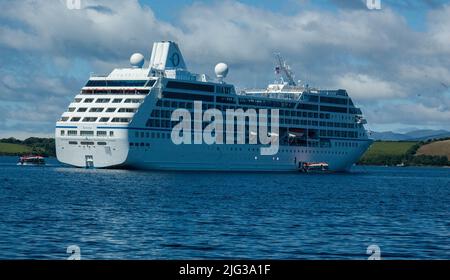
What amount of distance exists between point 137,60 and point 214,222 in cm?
8067

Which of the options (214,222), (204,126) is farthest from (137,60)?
(214,222)

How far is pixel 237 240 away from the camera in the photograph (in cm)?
4369

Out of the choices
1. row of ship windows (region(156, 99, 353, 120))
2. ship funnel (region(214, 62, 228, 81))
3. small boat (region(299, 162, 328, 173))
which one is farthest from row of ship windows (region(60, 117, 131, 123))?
small boat (region(299, 162, 328, 173))

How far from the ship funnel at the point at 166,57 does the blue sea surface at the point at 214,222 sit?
46.6 m

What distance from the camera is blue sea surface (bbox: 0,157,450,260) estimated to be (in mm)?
40312

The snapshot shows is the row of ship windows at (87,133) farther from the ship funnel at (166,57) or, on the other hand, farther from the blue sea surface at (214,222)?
the blue sea surface at (214,222)

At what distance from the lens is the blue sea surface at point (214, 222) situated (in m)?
40.3

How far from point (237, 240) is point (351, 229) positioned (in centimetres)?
925

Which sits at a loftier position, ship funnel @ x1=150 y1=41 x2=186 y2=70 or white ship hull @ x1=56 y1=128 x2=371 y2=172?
ship funnel @ x1=150 y1=41 x2=186 y2=70

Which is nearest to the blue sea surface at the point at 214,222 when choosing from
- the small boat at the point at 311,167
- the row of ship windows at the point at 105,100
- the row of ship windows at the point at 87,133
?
the row of ship windows at the point at 87,133

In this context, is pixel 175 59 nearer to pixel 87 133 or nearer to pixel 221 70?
pixel 221 70

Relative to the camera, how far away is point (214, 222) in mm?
52250

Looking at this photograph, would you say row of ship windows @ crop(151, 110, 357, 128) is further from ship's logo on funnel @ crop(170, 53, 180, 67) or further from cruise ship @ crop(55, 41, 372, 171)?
ship's logo on funnel @ crop(170, 53, 180, 67)

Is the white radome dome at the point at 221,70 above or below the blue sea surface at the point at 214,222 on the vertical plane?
above
